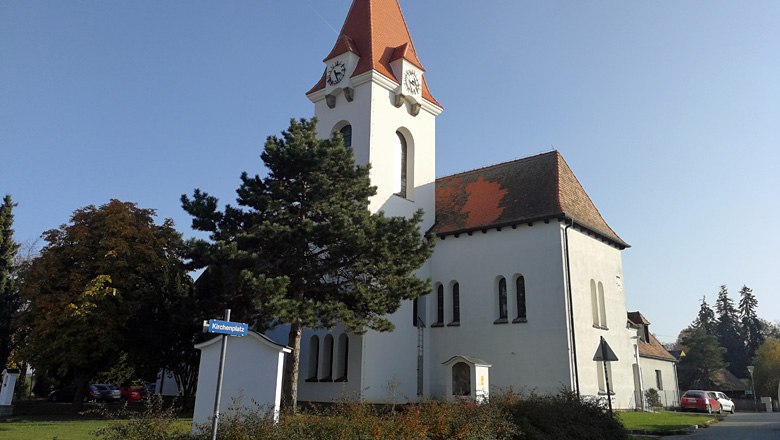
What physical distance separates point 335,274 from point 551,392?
1028 cm

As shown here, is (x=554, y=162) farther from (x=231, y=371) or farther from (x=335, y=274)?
(x=231, y=371)

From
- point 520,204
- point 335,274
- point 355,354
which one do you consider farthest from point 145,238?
point 520,204

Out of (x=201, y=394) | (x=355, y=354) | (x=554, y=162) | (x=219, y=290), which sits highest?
(x=554, y=162)

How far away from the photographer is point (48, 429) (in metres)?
15.4

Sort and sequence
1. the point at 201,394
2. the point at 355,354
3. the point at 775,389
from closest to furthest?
the point at 201,394 < the point at 355,354 < the point at 775,389

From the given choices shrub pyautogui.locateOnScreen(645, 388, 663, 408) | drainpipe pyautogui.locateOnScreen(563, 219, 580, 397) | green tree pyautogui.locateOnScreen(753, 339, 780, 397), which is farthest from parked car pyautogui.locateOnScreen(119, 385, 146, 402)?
green tree pyautogui.locateOnScreen(753, 339, 780, 397)

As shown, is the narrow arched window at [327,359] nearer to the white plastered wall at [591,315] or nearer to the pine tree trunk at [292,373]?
the pine tree trunk at [292,373]

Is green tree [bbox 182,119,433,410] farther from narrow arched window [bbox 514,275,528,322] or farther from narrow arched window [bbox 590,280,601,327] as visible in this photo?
narrow arched window [bbox 590,280,601,327]

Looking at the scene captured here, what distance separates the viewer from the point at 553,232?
24.2 metres

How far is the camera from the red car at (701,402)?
29.5m

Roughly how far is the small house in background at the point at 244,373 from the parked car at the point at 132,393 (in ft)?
93.1

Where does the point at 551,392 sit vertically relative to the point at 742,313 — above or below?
below

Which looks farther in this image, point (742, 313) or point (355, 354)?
point (742, 313)

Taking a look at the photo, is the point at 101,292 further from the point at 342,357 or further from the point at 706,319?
the point at 706,319
